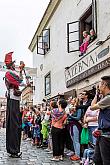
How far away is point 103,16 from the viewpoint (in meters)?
9.10

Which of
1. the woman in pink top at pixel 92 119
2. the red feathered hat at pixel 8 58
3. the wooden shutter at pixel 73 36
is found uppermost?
the wooden shutter at pixel 73 36

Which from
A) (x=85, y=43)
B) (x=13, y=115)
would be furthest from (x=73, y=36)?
(x=13, y=115)

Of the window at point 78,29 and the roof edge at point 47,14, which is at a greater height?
the roof edge at point 47,14

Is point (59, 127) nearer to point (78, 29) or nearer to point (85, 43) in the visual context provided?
Answer: point (85, 43)

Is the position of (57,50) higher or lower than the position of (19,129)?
higher

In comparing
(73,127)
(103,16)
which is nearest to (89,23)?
(103,16)

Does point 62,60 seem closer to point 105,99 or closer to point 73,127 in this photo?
point 73,127

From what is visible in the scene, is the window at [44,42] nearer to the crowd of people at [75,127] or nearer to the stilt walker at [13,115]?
the crowd of people at [75,127]

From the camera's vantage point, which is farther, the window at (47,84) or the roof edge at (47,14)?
the window at (47,84)

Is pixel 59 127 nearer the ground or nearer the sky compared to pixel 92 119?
nearer the ground

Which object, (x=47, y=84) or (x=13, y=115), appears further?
(x=47, y=84)

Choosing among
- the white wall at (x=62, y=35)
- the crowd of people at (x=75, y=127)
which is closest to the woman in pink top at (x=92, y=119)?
the crowd of people at (x=75, y=127)

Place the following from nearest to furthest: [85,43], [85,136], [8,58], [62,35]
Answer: [85,136], [8,58], [85,43], [62,35]

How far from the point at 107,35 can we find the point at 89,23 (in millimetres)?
3221
